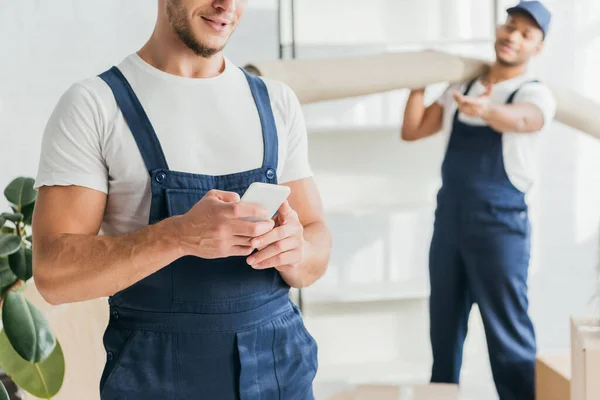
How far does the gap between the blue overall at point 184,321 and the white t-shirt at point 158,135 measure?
23 mm

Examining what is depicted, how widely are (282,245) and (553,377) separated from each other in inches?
82.6

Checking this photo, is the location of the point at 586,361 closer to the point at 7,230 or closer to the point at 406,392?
the point at 406,392

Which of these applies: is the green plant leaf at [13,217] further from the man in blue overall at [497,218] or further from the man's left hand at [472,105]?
the man in blue overall at [497,218]

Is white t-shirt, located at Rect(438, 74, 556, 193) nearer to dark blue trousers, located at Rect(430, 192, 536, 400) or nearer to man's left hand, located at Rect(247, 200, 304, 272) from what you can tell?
dark blue trousers, located at Rect(430, 192, 536, 400)

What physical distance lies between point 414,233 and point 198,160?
278cm

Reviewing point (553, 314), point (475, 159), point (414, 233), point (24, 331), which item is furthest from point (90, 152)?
point (553, 314)

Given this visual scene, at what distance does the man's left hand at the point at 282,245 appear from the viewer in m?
1.30

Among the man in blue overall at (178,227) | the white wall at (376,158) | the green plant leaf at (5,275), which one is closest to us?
the man in blue overall at (178,227)

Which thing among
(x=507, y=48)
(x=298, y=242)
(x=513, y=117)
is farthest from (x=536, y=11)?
(x=298, y=242)

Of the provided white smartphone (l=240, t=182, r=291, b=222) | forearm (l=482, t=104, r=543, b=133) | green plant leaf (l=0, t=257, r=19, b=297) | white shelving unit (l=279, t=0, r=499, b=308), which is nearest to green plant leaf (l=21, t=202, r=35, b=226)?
green plant leaf (l=0, t=257, r=19, b=297)

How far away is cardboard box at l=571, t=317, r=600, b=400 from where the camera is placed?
248 centimetres

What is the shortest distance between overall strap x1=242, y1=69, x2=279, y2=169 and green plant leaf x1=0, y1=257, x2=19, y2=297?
0.78m

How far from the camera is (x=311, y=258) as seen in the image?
1487 millimetres

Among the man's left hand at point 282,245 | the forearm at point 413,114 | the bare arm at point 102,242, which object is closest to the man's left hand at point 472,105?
the forearm at point 413,114
